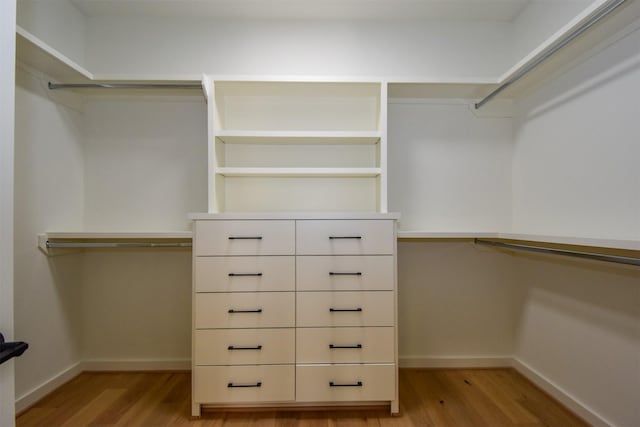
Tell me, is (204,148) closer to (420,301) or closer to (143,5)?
(143,5)

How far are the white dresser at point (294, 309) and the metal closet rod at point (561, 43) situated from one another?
1.08 meters

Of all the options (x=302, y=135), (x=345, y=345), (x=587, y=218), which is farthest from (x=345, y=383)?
(x=587, y=218)

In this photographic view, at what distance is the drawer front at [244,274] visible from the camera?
1702mm

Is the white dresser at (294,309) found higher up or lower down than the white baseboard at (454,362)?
higher up

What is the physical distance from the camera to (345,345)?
1707 mm

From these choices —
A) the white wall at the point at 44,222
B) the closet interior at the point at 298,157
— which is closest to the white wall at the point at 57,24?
the closet interior at the point at 298,157

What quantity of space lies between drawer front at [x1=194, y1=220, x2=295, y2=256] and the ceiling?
4.91 ft

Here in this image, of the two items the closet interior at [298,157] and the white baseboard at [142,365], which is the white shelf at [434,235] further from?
the white baseboard at [142,365]

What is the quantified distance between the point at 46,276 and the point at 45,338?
14.7 inches

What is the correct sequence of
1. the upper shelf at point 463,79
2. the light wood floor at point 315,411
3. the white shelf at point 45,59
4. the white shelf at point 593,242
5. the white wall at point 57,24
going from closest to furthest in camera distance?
the white shelf at point 593,242
the upper shelf at point 463,79
the white shelf at point 45,59
the light wood floor at point 315,411
the white wall at point 57,24

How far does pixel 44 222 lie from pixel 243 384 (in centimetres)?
155

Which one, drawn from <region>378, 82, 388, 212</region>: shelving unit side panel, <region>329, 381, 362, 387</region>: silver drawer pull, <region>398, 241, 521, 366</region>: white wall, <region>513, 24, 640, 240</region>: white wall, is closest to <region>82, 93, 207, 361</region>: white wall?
<region>329, 381, 362, 387</region>: silver drawer pull

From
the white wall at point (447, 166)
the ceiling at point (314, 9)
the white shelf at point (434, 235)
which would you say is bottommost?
the white shelf at point (434, 235)

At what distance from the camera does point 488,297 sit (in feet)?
7.52
